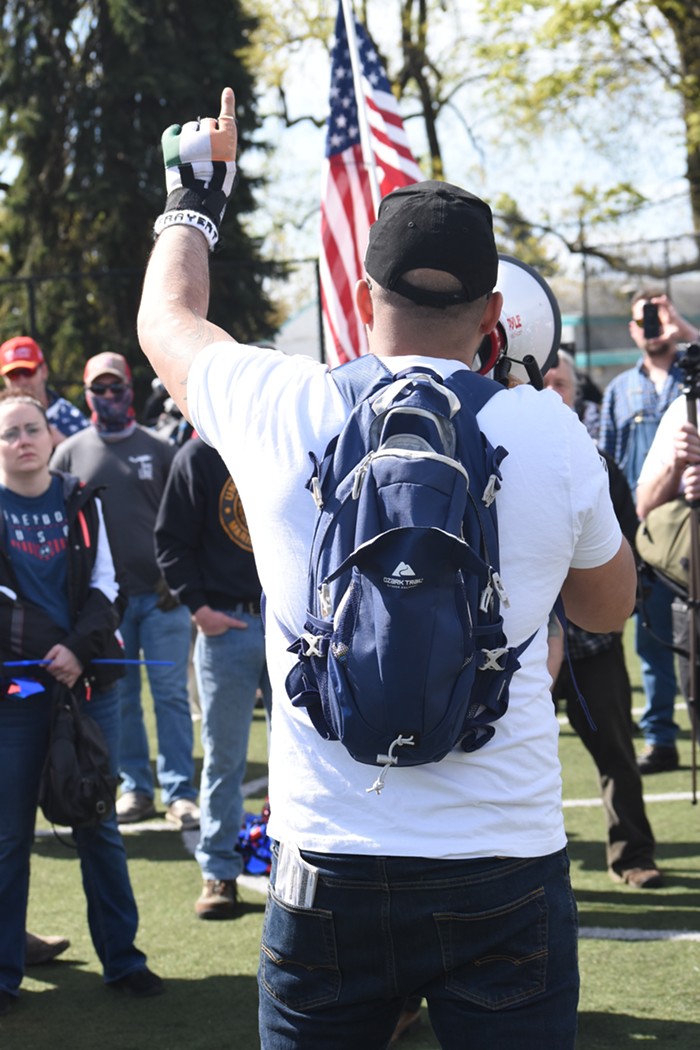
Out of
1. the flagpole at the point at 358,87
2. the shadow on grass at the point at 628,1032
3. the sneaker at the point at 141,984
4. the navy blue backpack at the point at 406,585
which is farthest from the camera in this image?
the flagpole at the point at 358,87

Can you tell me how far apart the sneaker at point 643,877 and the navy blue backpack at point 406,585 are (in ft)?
12.8

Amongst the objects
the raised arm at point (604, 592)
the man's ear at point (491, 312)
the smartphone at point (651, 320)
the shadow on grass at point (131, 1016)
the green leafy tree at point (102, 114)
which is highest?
the green leafy tree at point (102, 114)

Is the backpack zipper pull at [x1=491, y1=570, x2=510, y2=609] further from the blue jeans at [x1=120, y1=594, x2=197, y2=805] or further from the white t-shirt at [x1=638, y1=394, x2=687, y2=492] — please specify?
the blue jeans at [x1=120, y1=594, x2=197, y2=805]

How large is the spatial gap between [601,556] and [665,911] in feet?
11.6

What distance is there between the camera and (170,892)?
6.00 m

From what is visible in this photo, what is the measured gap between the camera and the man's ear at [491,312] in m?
2.30

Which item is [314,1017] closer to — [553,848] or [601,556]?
[553,848]

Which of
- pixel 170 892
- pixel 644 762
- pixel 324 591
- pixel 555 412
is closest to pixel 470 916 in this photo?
pixel 324 591

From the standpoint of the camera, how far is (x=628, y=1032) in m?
4.30

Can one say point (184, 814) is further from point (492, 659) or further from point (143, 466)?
point (492, 659)

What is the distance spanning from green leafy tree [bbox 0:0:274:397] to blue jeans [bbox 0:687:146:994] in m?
21.0

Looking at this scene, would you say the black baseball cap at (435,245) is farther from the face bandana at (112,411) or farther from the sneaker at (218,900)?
the face bandana at (112,411)

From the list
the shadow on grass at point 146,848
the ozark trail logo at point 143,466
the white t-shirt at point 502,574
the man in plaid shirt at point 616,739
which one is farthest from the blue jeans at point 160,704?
the white t-shirt at point 502,574

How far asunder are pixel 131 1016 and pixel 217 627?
1.67 m
